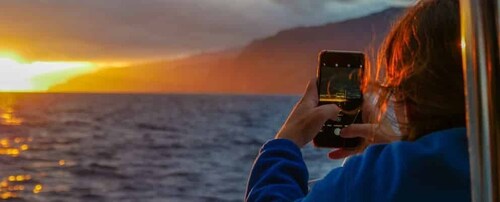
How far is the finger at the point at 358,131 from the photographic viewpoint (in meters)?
0.58

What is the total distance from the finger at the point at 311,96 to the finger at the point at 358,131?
30 millimetres

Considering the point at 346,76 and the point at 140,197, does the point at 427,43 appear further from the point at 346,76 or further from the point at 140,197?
the point at 140,197

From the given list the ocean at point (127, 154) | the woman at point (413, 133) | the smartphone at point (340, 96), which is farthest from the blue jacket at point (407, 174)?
the ocean at point (127, 154)

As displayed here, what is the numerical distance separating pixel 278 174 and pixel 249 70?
146 centimetres

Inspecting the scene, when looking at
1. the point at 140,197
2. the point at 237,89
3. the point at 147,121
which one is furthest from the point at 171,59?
the point at 147,121

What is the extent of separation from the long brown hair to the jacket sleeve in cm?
8

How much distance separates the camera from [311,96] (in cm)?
59

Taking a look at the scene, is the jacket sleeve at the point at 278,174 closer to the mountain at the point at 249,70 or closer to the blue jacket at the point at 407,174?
the blue jacket at the point at 407,174

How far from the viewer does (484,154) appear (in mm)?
362

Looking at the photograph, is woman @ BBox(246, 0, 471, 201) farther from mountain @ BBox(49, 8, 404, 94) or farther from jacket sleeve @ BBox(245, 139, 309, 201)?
mountain @ BBox(49, 8, 404, 94)

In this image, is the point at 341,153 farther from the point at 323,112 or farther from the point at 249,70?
the point at 249,70

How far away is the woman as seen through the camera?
46 centimetres

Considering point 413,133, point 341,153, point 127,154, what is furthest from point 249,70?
point 127,154

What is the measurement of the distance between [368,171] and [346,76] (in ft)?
0.54
